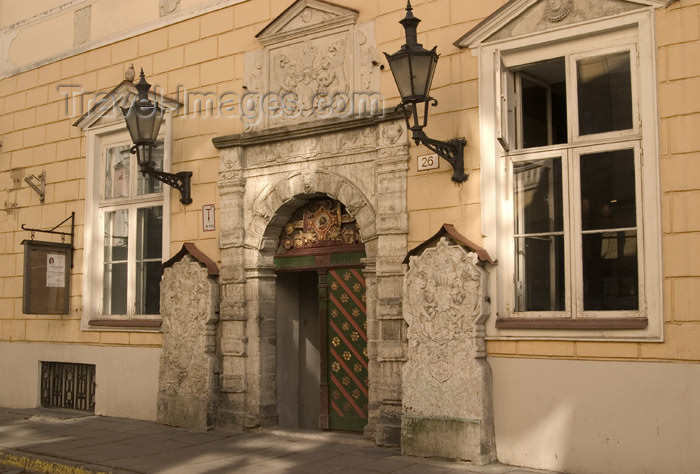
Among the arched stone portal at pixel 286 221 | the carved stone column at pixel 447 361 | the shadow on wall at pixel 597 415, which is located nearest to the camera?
the shadow on wall at pixel 597 415

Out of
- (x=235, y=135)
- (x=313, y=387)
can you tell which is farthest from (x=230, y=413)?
(x=235, y=135)

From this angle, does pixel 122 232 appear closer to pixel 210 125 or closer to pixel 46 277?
pixel 46 277

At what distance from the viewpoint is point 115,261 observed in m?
10.4

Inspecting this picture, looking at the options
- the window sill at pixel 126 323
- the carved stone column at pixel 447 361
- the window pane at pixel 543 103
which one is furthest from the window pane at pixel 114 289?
the window pane at pixel 543 103

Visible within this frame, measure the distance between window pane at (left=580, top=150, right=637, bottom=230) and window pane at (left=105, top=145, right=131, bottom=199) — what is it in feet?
20.2

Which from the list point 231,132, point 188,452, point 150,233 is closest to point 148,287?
point 150,233

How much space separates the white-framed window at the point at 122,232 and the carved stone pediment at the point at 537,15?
439 cm

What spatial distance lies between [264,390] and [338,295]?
1358 millimetres

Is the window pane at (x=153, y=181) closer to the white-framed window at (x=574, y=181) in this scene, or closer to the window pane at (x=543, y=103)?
the white-framed window at (x=574, y=181)

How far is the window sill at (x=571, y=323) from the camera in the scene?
6227mm

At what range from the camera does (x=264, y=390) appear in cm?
873

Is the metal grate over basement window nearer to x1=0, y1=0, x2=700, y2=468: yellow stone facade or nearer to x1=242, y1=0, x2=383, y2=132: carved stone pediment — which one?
x1=0, y1=0, x2=700, y2=468: yellow stone facade

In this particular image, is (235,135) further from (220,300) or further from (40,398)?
(40,398)

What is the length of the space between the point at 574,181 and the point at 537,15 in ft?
4.99
